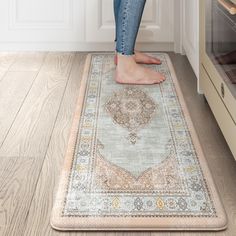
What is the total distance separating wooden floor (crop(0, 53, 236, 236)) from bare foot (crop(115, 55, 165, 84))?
0.56ft

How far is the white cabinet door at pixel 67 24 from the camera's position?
297cm

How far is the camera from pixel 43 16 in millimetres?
2990

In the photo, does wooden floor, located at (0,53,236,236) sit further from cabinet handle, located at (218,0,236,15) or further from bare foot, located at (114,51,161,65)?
cabinet handle, located at (218,0,236,15)

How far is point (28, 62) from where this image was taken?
2842mm

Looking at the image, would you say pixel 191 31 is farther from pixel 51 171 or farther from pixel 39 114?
pixel 51 171

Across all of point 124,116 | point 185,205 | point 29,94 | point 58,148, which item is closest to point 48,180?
point 58,148

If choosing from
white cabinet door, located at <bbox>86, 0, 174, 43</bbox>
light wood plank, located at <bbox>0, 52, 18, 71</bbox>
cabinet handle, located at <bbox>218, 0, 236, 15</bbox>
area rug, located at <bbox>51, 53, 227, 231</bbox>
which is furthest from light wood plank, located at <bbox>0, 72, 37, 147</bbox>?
cabinet handle, located at <bbox>218, 0, 236, 15</bbox>

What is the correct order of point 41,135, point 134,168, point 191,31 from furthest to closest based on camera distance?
point 191,31 < point 41,135 < point 134,168

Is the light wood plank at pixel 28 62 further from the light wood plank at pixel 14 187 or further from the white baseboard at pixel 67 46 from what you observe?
the light wood plank at pixel 14 187

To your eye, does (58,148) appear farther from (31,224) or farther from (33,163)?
(31,224)

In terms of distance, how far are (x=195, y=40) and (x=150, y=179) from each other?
110 centimetres

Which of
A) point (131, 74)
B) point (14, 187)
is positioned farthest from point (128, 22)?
point (14, 187)

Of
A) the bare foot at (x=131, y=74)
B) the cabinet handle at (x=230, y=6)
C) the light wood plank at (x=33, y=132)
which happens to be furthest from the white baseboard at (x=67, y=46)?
the cabinet handle at (x=230, y=6)

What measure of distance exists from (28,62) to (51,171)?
1.36 m
